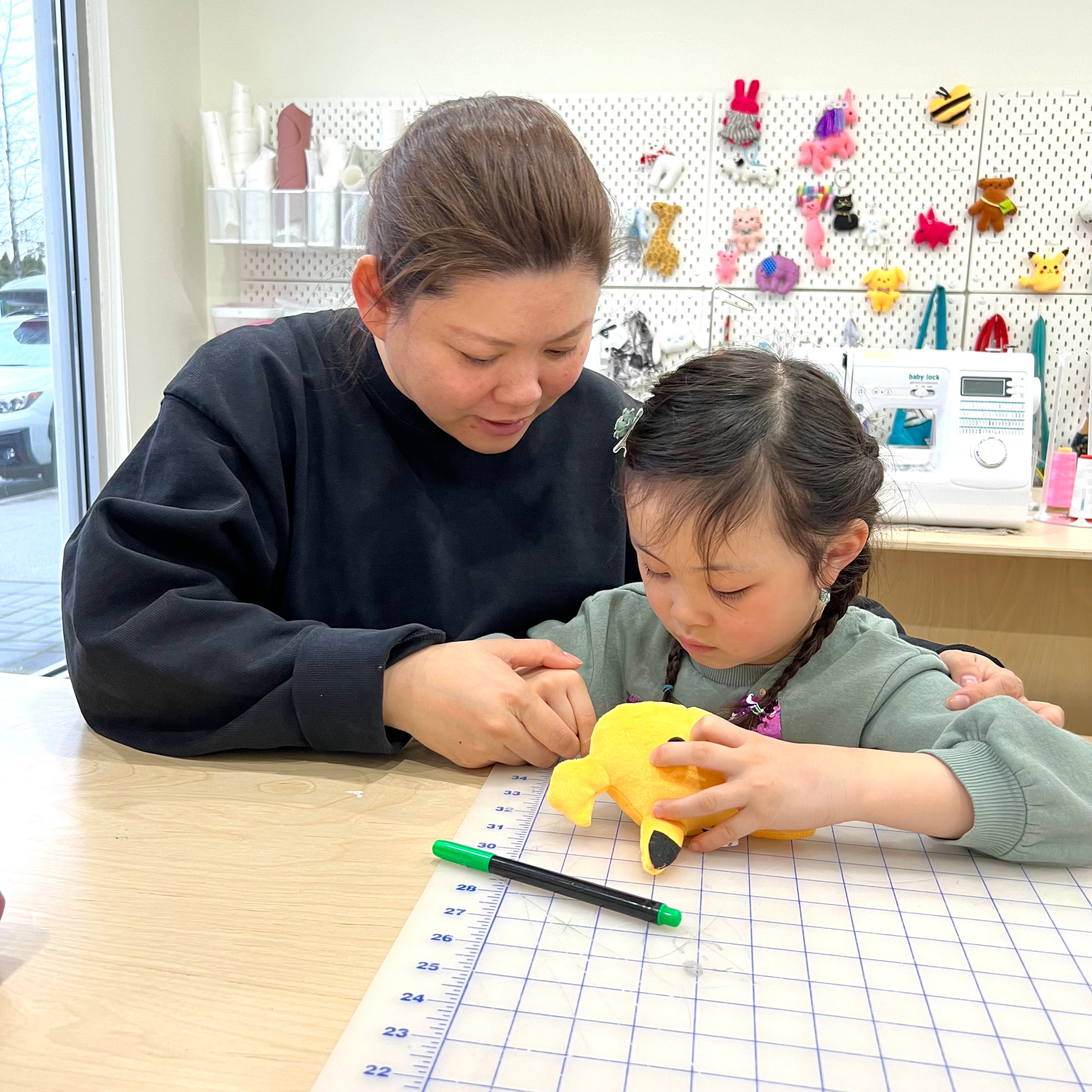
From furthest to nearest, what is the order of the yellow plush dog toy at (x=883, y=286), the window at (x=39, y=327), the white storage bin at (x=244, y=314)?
the white storage bin at (x=244, y=314)
the yellow plush dog toy at (x=883, y=286)
the window at (x=39, y=327)

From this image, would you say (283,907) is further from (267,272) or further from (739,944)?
(267,272)

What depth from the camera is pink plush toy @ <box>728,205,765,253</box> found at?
2586 millimetres

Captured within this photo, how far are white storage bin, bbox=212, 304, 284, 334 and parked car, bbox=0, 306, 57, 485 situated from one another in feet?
1.53

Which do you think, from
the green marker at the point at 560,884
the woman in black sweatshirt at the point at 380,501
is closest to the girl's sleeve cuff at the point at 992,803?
the woman in black sweatshirt at the point at 380,501

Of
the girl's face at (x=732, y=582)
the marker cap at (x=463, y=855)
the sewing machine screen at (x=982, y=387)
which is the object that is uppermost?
the sewing machine screen at (x=982, y=387)

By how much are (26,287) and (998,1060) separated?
93.8 inches

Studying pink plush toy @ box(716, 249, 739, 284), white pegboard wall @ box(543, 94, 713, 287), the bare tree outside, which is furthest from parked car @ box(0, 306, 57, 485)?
pink plush toy @ box(716, 249, 739, 284)

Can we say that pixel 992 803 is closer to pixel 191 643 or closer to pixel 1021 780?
pixel 1021 780

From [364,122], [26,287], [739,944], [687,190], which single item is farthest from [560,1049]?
[364,122]

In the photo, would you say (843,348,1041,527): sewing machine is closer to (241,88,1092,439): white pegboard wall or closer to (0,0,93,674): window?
(241,88,1092,439): white pegboard wall

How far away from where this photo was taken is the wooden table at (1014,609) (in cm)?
229

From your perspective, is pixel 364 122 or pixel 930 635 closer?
pixel 930 635

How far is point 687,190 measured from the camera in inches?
104

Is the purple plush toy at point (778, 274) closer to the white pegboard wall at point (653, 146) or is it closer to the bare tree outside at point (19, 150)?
the white pegboard wall at point (653, 146)
